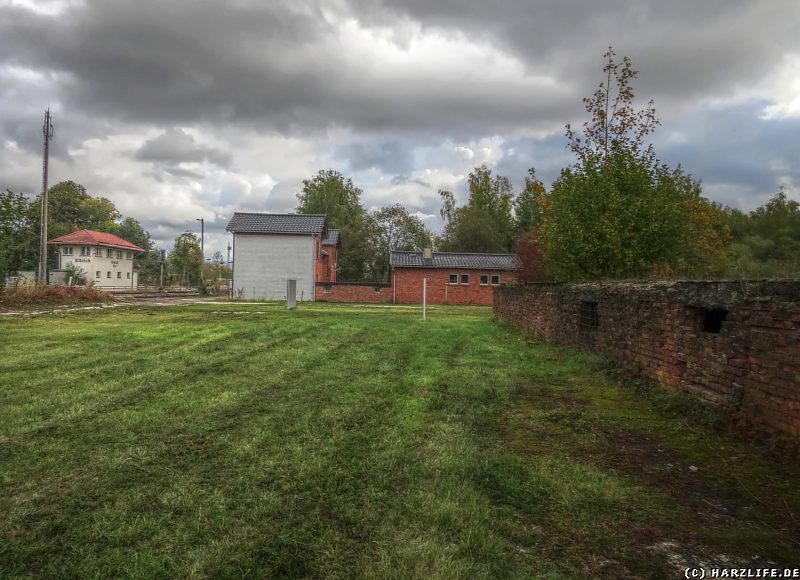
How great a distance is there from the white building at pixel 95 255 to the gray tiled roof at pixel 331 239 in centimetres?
2505

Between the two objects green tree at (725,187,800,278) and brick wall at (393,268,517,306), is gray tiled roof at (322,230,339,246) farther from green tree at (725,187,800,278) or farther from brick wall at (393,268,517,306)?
green tree at (725,187,800,278)

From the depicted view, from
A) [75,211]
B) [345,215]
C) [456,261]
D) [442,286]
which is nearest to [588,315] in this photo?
[442,286]

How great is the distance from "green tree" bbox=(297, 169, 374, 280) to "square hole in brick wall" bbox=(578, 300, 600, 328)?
42.9 metres

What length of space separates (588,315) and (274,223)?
3106cm

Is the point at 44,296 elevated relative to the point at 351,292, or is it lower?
lower

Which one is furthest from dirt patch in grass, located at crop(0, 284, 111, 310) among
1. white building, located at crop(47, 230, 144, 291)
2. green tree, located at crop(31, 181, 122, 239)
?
green tree, located at crop(31, 181, 122, 239)

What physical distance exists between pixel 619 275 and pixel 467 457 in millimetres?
9428

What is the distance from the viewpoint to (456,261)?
122ft

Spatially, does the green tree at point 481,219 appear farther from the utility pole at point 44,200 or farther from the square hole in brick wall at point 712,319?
the square hole in brick wall at point 712,319

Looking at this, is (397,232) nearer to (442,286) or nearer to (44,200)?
(442,286)

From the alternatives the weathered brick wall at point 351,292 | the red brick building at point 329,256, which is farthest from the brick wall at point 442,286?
the red brick building at point 329,256

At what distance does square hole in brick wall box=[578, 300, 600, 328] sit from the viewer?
867cm

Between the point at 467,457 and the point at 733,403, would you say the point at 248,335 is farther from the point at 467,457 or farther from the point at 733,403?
the point at 733,403

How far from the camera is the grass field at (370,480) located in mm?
2443
